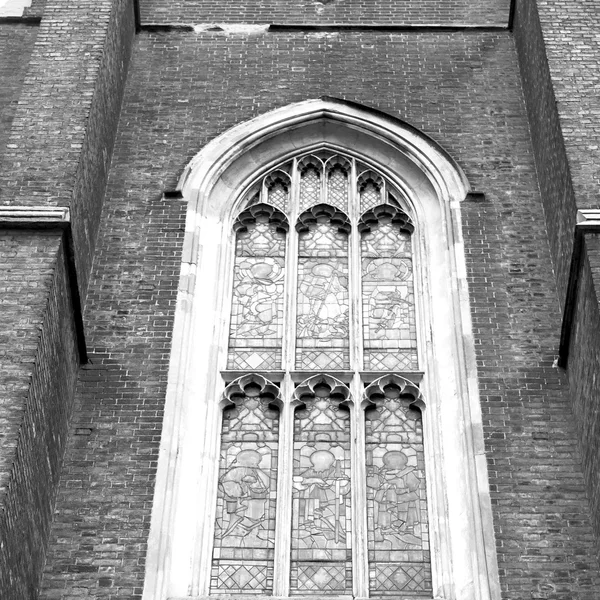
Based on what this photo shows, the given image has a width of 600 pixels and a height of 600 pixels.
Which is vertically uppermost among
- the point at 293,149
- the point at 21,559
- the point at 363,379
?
the point at 293,149

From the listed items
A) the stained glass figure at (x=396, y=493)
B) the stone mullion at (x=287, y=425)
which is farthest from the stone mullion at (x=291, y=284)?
the stained glass figure at (x=396, y=493)

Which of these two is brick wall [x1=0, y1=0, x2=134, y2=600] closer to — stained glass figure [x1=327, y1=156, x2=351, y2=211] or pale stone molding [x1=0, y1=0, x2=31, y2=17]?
pale stone molding [x1=0, y1=0, x2=31, y2=17]

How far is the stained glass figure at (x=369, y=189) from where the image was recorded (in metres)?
13.3

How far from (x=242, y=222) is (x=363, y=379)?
223cm

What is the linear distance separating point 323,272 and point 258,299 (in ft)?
2.28

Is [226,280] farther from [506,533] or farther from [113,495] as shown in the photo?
[506,533]

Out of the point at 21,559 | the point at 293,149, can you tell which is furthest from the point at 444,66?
the point at 21,559

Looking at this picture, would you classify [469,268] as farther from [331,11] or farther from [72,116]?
[331,11]

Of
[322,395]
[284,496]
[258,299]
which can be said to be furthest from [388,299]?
[284,496]

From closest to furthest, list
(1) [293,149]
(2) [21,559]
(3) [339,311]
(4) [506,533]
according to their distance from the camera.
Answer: (2) [21,559] → (4) [506,533] → (3) [339,311] → (1) [293,149]

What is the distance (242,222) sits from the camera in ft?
43.1

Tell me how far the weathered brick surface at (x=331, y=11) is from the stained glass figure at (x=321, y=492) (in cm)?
512

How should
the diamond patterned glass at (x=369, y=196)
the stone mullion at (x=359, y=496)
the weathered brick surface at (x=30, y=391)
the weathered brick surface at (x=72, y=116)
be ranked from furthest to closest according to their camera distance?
1. the diamond patterned glass at (x=369, y=196)
2. the weathered brick surface at (x=72, y=116)
3. the stone mullion at (x=359, y=496)
4. the weathered brick surface at (x=30, y=391)

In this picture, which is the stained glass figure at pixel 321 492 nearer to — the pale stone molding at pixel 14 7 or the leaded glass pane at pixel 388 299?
the leaded glass pane at pixel 388 299
